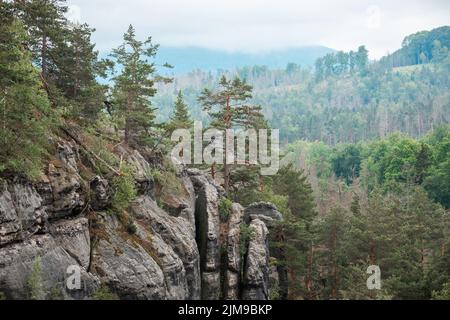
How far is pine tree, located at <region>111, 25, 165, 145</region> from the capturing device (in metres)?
28.9

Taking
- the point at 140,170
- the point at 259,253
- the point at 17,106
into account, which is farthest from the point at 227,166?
the point at 17,106

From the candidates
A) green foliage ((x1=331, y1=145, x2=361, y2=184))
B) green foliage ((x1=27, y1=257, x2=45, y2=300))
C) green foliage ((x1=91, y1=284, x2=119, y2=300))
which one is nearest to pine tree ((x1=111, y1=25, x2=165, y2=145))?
green foliage ((x1=91, y1=284, x2=119, y2=300))

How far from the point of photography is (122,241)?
863 inches

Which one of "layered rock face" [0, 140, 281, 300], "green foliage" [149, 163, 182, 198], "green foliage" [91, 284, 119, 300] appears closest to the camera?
"layered rock face" [0, 140, 281, 300]

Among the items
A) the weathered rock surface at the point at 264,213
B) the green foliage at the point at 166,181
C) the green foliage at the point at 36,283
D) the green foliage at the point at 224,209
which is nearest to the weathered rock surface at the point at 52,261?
the green foliage at the point at 36,283

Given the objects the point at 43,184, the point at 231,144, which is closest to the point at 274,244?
the point at 231,144

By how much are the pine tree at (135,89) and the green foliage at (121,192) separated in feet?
19.7

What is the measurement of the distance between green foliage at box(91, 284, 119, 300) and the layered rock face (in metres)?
0.19

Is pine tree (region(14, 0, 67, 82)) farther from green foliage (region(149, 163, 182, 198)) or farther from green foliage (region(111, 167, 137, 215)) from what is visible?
green foliage (region(149, 163, 182, 198))

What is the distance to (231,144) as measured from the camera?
37125 millimetres

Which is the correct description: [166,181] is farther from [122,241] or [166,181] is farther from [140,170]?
[122,241]

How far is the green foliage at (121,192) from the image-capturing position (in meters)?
23.0
